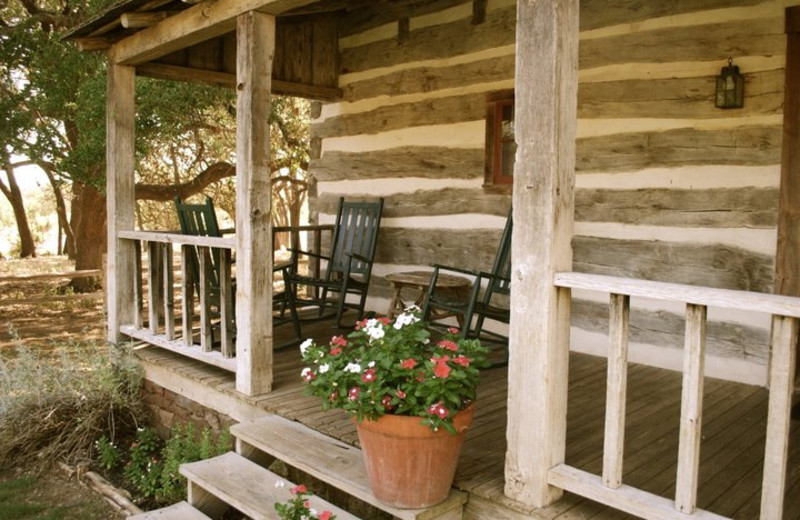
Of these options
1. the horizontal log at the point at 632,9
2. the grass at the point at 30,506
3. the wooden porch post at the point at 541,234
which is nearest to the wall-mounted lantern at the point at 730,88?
the horizontal log at the point at 632,9

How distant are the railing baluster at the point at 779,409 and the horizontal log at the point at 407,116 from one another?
11.0ft

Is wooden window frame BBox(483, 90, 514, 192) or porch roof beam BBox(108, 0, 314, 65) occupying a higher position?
porch roof beam BBox(108, 0, 314, 65)

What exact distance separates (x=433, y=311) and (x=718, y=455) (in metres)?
2.38

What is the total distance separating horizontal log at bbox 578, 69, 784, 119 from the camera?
3.54m

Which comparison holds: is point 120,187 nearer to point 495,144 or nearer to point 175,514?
point 175,514

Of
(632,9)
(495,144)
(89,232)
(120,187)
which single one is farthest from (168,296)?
(89,232)

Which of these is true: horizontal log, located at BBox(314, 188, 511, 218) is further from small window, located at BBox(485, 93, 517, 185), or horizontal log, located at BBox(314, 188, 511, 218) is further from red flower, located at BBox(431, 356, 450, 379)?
red flower, located at BBox(431, 356, 450, 379)

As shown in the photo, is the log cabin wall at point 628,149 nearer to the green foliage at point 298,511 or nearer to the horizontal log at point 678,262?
the horizontal log at point 678,262

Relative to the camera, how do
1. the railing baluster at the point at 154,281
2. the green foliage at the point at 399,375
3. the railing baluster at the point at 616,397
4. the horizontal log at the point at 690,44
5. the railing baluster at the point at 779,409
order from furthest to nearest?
the railing baluster at the point at 154,281
the horizontal log at the point at 690,44
the green foliage at the point at 399,375
the railing baluster at the point at 616,397
the railing baluster at the point at 779,409

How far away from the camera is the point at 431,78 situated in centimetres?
524

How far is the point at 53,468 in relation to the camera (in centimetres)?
420

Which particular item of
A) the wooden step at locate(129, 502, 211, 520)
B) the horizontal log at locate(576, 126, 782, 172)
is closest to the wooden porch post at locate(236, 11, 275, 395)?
the wooden step at locate(129, 502, 211, 520)

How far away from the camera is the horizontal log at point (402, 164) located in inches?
198

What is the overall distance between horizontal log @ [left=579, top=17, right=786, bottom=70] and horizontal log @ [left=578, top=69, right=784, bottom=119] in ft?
0.40
